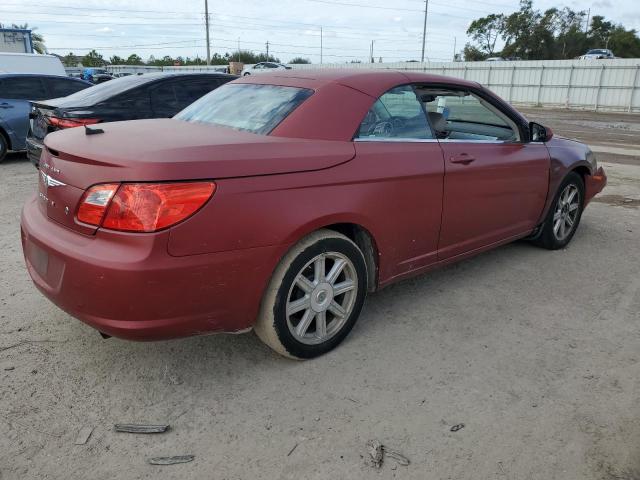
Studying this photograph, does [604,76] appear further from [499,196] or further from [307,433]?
[307,433]

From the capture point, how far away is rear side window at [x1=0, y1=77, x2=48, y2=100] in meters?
8.98

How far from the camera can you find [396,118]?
3424 millimetres

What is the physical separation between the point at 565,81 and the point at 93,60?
71.1 meters

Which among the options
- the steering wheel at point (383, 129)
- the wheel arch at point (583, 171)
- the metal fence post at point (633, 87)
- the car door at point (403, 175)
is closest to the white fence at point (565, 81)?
the metal fence post at point (633, 87)

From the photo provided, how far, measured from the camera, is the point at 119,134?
2873mm

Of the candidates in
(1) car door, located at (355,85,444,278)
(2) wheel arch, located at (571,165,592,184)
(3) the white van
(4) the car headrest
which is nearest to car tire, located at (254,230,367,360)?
(1) car door, located at (355,85,444,278)

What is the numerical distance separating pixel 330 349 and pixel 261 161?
47.4 inches

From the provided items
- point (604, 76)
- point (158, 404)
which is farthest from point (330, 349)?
point (604, 76)

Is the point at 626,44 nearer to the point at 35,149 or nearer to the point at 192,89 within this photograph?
the point at 192,89

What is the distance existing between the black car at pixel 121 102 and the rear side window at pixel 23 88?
240cm

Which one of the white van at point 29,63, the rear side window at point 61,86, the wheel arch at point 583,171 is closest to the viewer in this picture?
the wheel arch at point 583,171

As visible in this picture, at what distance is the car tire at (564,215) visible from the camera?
4.82 metres

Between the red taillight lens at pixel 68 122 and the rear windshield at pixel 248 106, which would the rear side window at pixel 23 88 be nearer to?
the red taillight lens at pixel 68 122

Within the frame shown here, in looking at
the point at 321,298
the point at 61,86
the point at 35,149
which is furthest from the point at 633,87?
the point at 321,298
